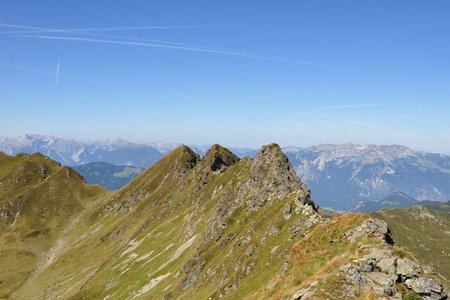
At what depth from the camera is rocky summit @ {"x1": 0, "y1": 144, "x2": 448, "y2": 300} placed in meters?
33.7

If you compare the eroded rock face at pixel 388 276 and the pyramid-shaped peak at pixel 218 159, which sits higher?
the eroded rock face at pixel 388 276

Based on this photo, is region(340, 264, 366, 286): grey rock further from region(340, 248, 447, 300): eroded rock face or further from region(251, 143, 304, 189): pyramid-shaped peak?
region(251, 143, 304, 189): pyramid-shaped peak

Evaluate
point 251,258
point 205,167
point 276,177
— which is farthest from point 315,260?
point 205,167

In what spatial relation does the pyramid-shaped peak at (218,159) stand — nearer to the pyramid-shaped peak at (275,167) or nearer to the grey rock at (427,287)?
the pyramid-shaped peak at (275,167)

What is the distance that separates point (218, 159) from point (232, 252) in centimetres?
9168

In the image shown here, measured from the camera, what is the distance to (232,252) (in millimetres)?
75750

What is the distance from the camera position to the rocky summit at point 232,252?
3369 cm

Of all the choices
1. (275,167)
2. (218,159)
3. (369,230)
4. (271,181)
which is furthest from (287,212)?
(218,159)

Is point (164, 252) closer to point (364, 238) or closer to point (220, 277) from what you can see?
point (220, 277)

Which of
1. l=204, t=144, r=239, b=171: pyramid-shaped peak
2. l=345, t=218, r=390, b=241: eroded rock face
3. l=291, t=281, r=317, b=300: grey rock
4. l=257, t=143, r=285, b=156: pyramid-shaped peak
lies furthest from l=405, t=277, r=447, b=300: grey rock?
l=204, t=144, r=239, b=171: pyramid-shaped peak

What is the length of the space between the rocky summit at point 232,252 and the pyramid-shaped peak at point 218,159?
1.91ft

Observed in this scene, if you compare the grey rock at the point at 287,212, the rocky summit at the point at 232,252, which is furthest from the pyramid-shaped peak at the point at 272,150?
the grey rock at the point at 287,212

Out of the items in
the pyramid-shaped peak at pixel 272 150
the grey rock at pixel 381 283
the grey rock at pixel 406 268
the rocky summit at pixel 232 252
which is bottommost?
the rocky summit at pixel 232 252

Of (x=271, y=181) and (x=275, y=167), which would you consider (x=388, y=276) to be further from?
(x=275, y=167)
